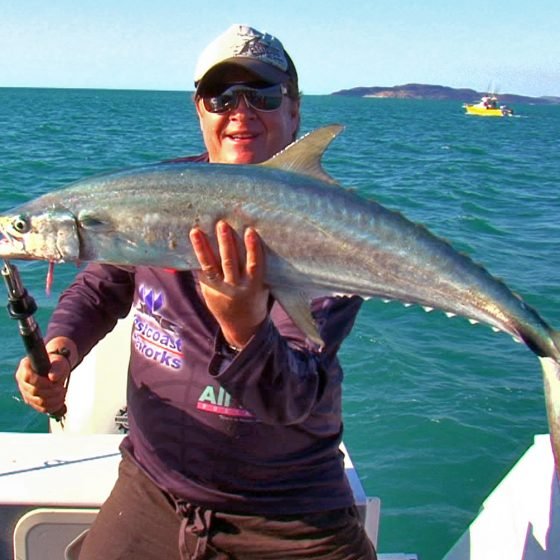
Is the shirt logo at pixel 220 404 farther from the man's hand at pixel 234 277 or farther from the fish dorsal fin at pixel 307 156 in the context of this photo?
the fish dorsal fin at pixel 307 156

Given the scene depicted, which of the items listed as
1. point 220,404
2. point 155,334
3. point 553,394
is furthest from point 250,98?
point 553,394

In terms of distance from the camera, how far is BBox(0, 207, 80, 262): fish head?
222cm

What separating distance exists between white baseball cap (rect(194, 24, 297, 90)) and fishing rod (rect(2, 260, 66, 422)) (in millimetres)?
1041

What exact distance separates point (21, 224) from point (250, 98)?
1.01m

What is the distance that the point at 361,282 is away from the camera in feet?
7.22

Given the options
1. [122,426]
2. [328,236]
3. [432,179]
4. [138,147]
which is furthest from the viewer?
[138,147]

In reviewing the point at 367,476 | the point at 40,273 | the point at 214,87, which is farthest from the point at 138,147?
the point at 214,87

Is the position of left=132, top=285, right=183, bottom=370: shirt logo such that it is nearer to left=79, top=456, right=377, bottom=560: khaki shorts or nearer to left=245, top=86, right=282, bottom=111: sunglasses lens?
left=79, top=456, right=377, bottom=560: khaki shorts

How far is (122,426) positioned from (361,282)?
2.38 m

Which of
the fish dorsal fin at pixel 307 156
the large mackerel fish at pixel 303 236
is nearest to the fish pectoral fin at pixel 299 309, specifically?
the large mackerel fish at pixel 303 236

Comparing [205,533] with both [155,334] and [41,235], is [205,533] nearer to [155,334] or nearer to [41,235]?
[155,334]

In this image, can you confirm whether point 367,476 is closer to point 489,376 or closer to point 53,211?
point 489,376

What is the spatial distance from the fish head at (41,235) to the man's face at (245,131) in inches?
31.3

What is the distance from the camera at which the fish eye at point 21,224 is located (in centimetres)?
225
